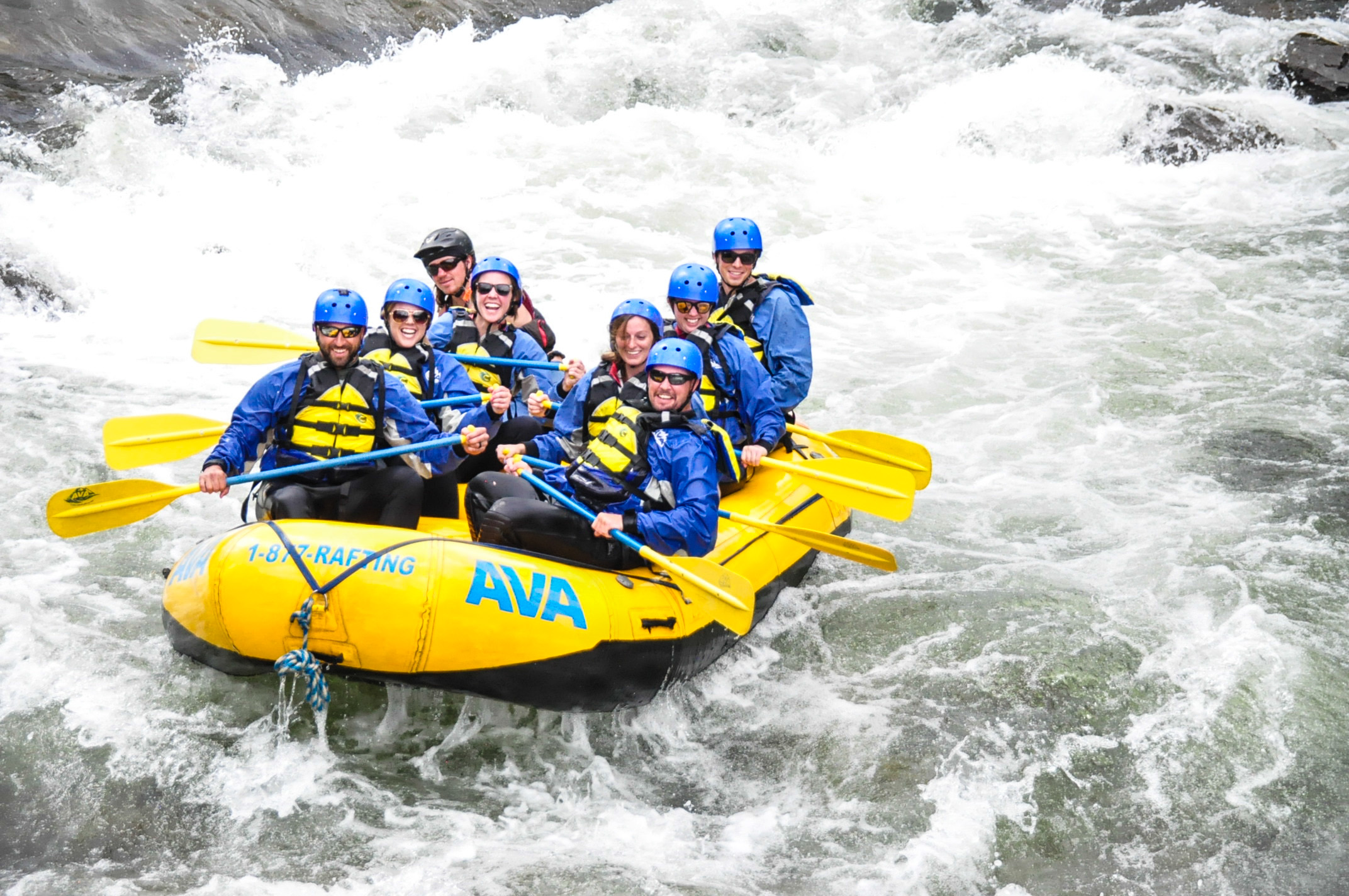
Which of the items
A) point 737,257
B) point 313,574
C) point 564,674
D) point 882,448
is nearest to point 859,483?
point 882,448

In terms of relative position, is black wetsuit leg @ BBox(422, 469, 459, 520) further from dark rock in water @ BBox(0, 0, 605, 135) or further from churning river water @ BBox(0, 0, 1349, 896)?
dark rock in water @ BBox(0, 0, 605, 135)

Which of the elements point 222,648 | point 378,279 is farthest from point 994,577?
point 378,279

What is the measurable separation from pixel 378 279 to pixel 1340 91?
10.6 m

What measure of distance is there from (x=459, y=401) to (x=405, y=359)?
29cm

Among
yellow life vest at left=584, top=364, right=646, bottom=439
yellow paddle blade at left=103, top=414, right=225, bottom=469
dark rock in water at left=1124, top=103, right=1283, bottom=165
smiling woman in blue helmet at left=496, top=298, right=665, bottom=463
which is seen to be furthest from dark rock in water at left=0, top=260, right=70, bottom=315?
dark rock in water at left=1124, top=103, right=1283, bottom=165

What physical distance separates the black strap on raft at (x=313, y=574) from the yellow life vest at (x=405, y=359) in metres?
0.94

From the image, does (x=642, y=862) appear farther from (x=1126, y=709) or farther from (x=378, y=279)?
(x=378, y=279)

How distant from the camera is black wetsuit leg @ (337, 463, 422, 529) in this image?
4613 millimetres

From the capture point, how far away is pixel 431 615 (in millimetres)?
3984

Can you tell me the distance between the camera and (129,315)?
8.59 m

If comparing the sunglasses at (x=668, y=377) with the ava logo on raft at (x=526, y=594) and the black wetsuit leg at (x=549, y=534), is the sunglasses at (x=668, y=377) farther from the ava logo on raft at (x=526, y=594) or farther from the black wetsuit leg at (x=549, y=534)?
the ava logo on raft at (x=526, y=594)

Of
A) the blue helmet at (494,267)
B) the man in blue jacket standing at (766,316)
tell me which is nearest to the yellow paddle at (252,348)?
the blue helmet at (494,267)

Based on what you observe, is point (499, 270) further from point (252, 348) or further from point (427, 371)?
point (252, 348)

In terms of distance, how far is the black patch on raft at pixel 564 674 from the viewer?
13.4ft
